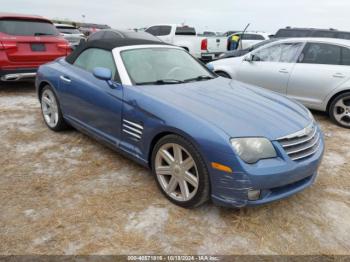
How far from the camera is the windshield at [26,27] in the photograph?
6730 millimetres

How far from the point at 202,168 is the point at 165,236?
64cm

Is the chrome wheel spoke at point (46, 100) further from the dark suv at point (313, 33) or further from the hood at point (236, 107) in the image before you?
the dark suv at point (313, 33)

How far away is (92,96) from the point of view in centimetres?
381

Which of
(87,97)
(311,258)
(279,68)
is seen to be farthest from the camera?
(279,68)

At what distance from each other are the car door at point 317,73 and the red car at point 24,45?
5212 mm

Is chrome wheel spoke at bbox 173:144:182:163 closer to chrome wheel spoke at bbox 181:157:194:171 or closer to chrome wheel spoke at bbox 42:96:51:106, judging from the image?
chrome wheel spoke at bbox 181:157:194:171

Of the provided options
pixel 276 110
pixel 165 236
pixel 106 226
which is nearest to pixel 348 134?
pixel 276 110

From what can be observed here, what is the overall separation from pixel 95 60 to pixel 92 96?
591 mm

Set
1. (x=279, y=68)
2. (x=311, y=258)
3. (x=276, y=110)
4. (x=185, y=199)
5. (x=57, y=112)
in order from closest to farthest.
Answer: (x=311, y=258) < (x=185, y=199) < (x=276, y=110) < (x=57, y=112) < (x=279, y=68)

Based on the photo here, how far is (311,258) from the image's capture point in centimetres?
252

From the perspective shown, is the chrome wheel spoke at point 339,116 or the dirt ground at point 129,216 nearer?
the dirt ground at point 129,216

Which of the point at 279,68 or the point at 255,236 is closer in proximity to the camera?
the point at 255,236

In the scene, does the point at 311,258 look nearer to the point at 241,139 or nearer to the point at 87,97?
the point at 241,139

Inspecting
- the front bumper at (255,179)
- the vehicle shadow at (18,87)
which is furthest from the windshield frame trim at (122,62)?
the vehicle shadow at (18,87)
